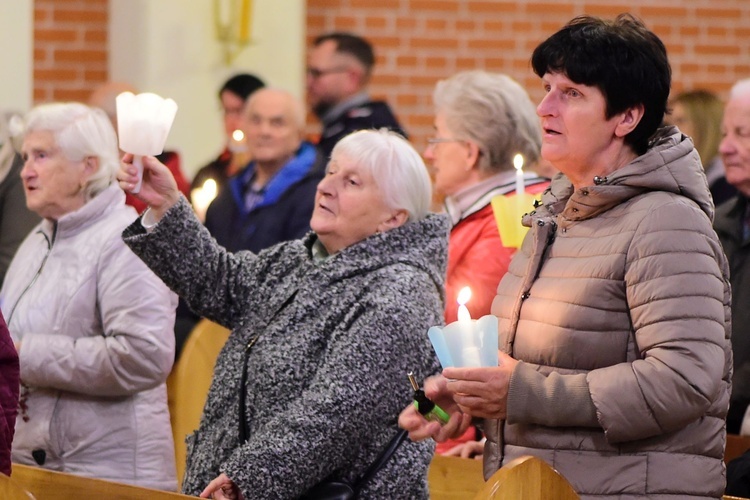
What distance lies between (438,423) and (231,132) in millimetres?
3552

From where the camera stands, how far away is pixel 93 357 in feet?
9.78

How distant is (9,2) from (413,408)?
10.5 feet

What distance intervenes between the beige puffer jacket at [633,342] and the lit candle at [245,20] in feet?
12.8

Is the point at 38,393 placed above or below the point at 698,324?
below

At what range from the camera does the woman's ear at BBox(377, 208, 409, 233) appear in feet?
9.33

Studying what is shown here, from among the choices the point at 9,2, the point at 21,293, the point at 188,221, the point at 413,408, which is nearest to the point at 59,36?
the point at 9,2

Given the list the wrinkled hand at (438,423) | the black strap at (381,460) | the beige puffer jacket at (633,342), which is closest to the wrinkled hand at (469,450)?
the black strap at (381,460)

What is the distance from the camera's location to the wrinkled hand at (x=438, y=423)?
7.52ft

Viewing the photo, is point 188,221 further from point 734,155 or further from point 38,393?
point 734,155

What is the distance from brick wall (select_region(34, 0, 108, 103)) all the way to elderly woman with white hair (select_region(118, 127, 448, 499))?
11.7ft

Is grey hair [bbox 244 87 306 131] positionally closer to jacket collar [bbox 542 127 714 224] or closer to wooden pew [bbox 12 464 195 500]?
wooden pew [bbox 12 464 195 500]

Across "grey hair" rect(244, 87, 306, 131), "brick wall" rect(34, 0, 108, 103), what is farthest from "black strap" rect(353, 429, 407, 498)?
"brick wall" rect(34, 0, 108, 103)

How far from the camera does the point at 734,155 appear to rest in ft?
12.7

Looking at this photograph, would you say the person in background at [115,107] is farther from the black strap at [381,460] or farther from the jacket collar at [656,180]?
the jacket collar at [656,180]
